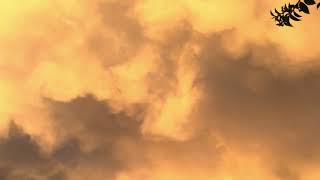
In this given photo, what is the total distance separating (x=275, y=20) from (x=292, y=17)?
425 mm

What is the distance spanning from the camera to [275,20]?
293ft

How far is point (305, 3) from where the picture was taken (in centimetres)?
8956

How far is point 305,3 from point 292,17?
416 millimetres

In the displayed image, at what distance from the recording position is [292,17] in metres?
89.6

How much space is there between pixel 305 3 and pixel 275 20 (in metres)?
0.78
